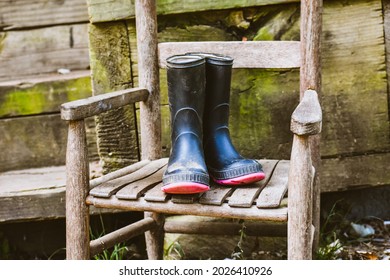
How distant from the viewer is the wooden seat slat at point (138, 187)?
146 centimetres

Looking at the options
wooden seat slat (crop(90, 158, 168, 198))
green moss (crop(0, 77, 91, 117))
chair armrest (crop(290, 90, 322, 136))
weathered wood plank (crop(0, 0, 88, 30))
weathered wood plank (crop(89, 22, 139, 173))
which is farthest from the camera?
weathered wood plank (crop(0, 0, 88, 30))

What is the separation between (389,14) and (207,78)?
0.74 metres

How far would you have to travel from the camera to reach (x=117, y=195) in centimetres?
146

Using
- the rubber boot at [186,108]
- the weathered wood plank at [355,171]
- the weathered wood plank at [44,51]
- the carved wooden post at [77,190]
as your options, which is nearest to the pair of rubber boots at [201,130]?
the rubber boot at [186,108]

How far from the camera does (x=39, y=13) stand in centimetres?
253

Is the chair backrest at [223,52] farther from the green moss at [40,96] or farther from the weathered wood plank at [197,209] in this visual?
the green moss at [40,96]

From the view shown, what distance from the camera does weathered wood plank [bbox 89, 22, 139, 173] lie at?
6.64ft

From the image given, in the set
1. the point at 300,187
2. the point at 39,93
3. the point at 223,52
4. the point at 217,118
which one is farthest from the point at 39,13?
the point at 300,187

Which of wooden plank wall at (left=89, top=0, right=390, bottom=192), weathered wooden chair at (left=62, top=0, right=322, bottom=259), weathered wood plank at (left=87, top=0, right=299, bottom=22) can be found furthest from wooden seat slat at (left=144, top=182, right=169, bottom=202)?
weathered wood plank at (left=87, top=0, right=299, bottom=22)

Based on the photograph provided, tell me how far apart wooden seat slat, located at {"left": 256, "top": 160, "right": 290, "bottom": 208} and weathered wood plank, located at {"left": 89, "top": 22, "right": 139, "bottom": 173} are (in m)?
0.62

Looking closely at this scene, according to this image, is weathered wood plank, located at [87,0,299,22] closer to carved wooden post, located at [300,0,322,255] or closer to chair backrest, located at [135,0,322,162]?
chair backrest, located at [135,0,322,162]

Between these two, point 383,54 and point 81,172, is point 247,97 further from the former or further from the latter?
point 81,172
